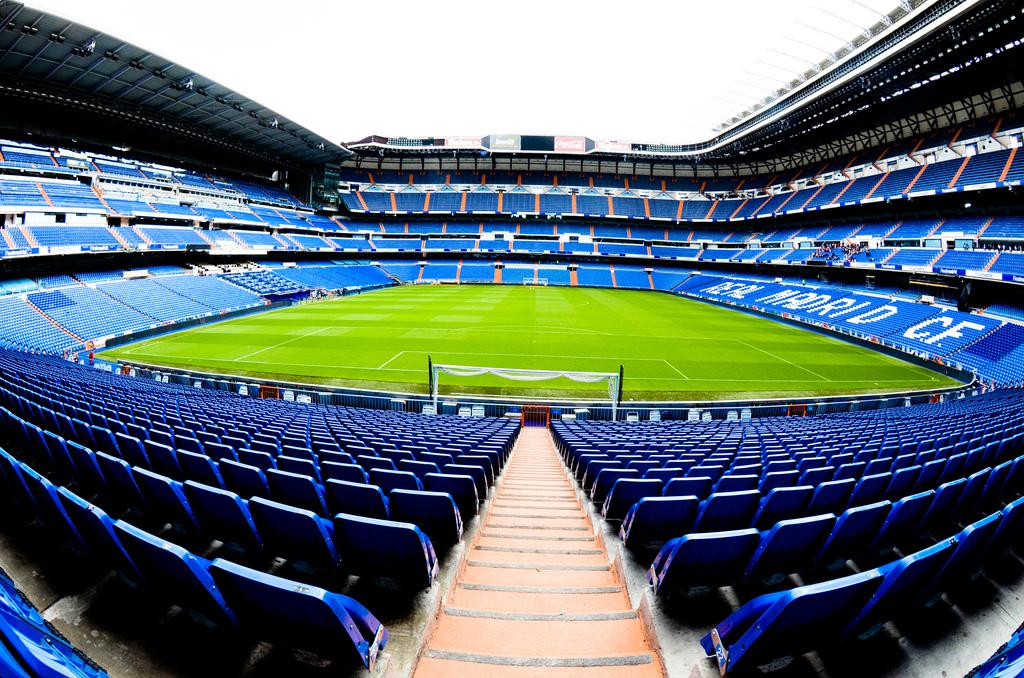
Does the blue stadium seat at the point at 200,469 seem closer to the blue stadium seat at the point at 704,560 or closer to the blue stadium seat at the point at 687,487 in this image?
the blue stadium seat at the point at 704,560

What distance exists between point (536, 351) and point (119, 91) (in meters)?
43.2

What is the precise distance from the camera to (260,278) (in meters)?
46.0

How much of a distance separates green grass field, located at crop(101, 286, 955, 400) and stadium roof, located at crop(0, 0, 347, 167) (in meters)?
20.9

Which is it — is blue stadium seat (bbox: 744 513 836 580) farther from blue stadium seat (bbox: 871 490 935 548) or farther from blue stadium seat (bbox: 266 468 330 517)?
blue stadium seat (bbox: 266 468 330 517)

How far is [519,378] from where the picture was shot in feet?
65.4

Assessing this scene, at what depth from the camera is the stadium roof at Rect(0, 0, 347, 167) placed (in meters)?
29.2

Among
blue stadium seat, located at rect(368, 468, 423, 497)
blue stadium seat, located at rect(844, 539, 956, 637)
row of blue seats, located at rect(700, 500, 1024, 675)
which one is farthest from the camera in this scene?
blue stadium seat, located at rect(368, 468, 423, 497)

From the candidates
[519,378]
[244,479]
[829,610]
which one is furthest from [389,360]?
[829,610]

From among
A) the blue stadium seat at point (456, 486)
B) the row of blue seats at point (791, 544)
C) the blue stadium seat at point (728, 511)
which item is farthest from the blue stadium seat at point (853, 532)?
the blue stadium seat at point (456, 486)

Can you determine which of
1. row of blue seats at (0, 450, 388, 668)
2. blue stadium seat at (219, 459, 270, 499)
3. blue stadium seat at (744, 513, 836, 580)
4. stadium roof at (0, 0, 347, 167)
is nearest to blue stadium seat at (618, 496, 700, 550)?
blue stadium seat at (744, 513, 836, 580)

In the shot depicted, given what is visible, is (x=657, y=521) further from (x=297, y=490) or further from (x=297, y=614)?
(x=297, y=490)

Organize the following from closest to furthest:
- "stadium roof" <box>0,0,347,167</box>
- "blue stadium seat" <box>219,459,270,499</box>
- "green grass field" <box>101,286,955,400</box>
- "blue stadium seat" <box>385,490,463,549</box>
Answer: "blue stadium seat" <box>385,490,463,549</box>, "blue stadium seat" <box>219,459,270,499</box>, "green grass field" <box>101,286,955,400</box>, "stadium roof" <box>0,0,347,167</box>

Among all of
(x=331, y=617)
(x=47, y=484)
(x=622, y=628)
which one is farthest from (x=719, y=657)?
(x=47, y=484)

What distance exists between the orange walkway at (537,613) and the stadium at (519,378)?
3cm
